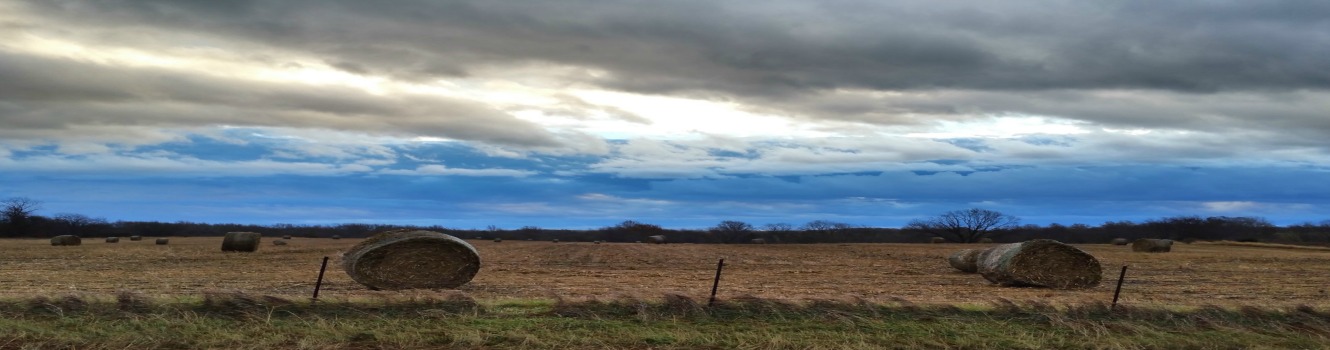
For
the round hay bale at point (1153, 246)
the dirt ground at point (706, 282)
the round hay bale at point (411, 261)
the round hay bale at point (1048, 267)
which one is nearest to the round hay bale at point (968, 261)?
the dirt ground at point (706, 282)

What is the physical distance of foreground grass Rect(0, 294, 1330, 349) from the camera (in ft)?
34.9

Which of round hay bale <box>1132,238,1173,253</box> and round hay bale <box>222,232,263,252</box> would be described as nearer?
round hay bale <box>222,232,263,252</box>

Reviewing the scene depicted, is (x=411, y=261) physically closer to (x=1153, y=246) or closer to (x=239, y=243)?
(x=239, y=243)

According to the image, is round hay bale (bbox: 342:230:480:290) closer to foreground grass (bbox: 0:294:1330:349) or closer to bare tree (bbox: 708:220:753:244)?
foreground grass (bbox: 0:294:1330:349)

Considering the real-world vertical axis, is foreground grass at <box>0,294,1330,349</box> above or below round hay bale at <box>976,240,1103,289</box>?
below

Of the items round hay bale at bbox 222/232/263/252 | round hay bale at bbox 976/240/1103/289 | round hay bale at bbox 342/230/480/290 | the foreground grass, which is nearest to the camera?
the foreground grass

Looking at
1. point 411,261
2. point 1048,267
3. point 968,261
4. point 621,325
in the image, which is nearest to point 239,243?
point 411,261

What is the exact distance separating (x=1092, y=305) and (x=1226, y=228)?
116929 mm

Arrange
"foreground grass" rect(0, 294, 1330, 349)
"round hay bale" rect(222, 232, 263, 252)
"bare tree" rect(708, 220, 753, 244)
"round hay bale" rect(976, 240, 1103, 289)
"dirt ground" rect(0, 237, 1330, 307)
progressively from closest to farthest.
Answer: "foreground grass" rect(0, 294, 1330, 349)
"dirt ground" rect(0, 237, 1330, 307)
"round hay bale" rect(976, 240, 1103, 289)
"round hay bale" rect(222, 232, 263, 252)
"bare tree" rect(708, 220, 753, 244)

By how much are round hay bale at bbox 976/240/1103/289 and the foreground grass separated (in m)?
8.47

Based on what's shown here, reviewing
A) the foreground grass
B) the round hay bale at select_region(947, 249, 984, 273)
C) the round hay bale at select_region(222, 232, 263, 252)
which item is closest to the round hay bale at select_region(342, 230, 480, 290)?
the foreground grass

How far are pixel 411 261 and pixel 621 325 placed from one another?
9521 mm

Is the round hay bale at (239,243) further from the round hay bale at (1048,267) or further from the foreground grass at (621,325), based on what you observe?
the round hay bale at (1048,267)

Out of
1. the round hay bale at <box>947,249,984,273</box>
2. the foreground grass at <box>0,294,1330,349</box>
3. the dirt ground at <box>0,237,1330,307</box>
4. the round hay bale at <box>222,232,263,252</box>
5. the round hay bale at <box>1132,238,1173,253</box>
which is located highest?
the round hay bale at <box>1132,238,1173,253</box>
